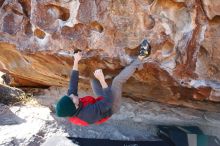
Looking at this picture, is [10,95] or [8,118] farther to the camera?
[10,95]

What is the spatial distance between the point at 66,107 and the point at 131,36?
1169 mm

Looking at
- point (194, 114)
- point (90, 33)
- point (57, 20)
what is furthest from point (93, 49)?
point (194, 114)

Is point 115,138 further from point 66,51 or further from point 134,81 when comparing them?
point 66,51

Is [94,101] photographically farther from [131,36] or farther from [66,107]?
[131,36]

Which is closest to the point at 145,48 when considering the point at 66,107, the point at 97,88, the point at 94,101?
the point at 97,88

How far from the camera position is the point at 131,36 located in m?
4.34

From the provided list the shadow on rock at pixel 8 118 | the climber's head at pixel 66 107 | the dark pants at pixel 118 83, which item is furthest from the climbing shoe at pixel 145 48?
the shadow on rock at pixel 8 118

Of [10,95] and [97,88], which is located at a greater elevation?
[97,88]

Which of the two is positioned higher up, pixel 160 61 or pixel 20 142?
pixel 160 61

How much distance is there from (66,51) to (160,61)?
42.5 inches

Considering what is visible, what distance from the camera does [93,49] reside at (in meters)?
4.47

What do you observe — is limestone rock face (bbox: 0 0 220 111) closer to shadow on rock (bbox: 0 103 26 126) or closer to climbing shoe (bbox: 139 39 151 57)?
climbing shoe (bbox: 139 39 151 57)

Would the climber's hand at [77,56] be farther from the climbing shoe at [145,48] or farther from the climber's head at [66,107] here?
the climbing shoe at [145,48]

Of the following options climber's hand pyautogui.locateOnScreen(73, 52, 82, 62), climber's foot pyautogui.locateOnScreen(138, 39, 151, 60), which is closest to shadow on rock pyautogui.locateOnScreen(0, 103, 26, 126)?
climber's hand pyautogui.locateOnScreen(73, 52, 82, 62)
